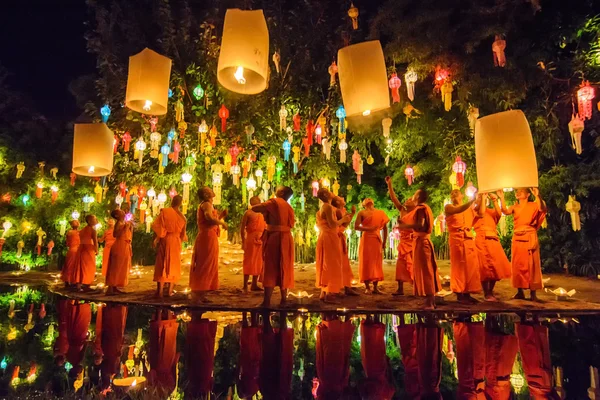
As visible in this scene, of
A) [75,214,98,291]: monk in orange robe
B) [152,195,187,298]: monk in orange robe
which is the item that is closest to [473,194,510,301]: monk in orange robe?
[152,195,187,298]: monk in orange robe

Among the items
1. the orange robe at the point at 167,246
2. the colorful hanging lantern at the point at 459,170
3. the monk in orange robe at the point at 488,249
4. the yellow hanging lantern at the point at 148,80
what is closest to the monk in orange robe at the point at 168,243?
the orange robe at the point at 167,246

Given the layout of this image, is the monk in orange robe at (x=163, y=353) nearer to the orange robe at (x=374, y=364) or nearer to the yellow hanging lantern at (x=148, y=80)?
the orange robe at (x=374, y=364)

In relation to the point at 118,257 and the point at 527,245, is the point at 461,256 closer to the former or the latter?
the point at 527,245

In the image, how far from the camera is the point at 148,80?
456 centimetres

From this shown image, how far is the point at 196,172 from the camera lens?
474 inches

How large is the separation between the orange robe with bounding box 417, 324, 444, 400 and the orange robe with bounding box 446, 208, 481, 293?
1.59m

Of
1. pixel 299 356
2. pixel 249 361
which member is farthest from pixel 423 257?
pixel 249 361

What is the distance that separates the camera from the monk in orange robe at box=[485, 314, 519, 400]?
2.58 meters

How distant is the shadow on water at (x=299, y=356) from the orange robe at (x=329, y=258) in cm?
69

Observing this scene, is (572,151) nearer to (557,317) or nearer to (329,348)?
(557,317)

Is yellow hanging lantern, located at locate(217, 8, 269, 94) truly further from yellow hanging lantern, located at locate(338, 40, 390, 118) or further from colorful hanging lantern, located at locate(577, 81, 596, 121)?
colorful hanging lantern, located at locate(577, 81, 596, 121)

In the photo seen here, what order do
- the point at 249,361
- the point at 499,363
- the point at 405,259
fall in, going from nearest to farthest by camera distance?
the point at 499,363
the point at 249,361
the point at 405,259

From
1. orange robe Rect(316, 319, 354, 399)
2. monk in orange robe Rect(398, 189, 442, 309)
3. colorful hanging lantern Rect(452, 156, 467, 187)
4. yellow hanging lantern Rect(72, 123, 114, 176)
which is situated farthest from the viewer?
colorful hanging lantern Rect(452, 156, 467, 187)

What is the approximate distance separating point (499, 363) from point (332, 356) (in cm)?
130
